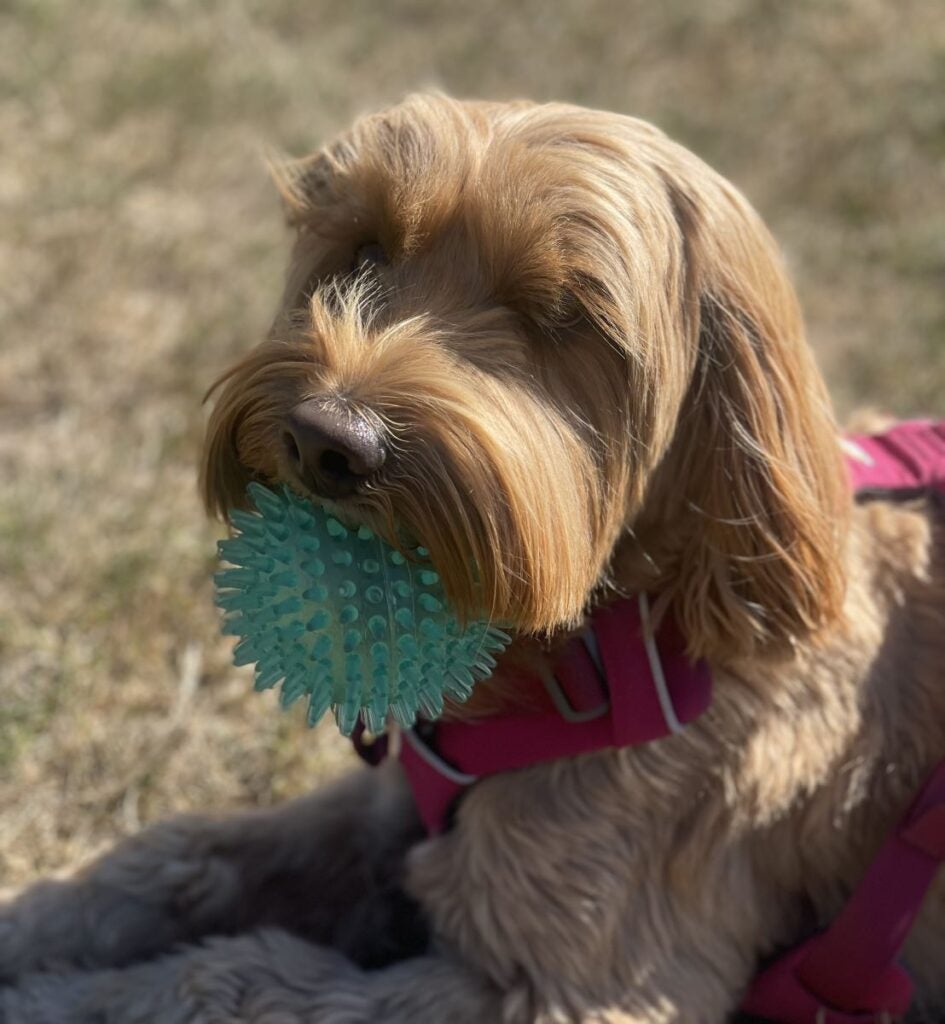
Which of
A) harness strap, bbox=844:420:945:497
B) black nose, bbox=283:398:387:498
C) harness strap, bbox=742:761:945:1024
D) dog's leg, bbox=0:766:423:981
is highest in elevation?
harness strap, bbox=844:420:945:497

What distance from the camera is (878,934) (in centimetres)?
249

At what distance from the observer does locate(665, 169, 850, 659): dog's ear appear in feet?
7.52

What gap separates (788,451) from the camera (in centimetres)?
232

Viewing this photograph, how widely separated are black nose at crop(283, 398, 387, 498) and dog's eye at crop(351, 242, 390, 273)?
482 mm

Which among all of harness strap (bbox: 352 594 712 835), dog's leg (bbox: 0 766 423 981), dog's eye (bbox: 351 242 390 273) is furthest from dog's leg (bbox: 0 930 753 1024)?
dog's eye (bbox: 351 242 390 273)

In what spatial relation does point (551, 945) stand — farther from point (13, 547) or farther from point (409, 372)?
point (13, 547)

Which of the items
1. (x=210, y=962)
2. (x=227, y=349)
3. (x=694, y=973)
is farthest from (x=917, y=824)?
(x=227, y=349)

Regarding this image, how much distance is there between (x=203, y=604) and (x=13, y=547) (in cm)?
Answer: 59

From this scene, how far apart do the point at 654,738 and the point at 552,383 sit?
0.71 metres

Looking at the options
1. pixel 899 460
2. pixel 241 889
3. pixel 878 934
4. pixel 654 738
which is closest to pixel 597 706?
pixel 654 738

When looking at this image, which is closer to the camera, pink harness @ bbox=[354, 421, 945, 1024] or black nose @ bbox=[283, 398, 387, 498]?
black nose @ bbox=[283, 398, 387, 498]

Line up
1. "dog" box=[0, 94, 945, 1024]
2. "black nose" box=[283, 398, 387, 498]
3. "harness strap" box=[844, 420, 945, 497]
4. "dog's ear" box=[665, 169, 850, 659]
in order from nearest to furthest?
"black nose" box=[283, 398, 387, 498]
"dog" box=[0, 94, 945, 1024]
"dog's ear" box=[665, 169, 850, 659]
"harness strap" box=[844, 420, 945, 497]

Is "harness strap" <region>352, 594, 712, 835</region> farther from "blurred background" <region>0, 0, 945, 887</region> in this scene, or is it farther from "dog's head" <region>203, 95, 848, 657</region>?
"blurred background" <region>0, 0, 945, 887</region>

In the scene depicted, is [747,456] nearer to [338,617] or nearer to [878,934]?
[338,617]
